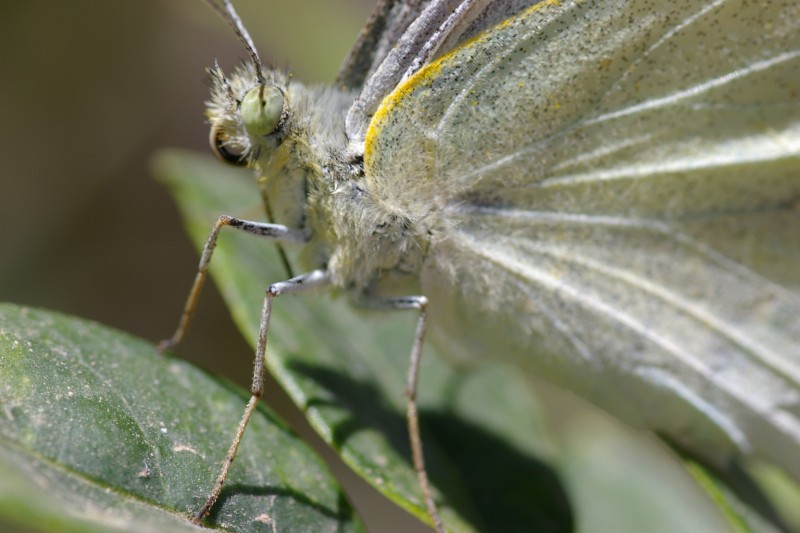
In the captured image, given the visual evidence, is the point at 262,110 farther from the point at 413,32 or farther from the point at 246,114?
the point at 413,32

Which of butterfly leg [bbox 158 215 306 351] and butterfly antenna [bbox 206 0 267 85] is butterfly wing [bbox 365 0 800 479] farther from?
butterfly antenna [bbox 206 0 267 85]

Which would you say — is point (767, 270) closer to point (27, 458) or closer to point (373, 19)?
point (373, 19)

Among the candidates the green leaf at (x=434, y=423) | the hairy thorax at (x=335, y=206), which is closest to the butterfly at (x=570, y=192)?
the hairy thorax at (x=335, y=206)

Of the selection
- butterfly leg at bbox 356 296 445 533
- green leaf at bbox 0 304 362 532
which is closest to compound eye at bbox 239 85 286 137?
butterfly leg at bbox 356 296 445 533

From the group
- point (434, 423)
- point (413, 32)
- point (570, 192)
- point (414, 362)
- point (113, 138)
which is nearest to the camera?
point (413, 32)

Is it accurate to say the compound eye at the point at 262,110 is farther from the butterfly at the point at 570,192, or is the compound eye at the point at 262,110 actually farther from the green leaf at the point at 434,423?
the green leaf at the point at 434,423

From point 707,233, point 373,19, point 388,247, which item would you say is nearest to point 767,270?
point 707,233

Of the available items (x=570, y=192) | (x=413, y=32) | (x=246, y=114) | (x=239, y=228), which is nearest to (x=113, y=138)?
(x=246, y=114)

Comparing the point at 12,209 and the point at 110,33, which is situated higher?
the point at 110,33
